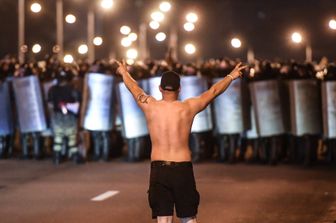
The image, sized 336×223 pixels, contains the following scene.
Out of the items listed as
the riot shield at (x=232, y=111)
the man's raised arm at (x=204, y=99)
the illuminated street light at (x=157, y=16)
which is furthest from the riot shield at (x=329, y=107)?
the man's raised arm at (x=204, y=99)

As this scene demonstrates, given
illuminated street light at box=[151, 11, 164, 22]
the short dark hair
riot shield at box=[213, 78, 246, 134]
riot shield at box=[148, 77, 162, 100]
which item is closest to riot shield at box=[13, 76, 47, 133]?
riot shield at box=[148, 77, 162, 100]

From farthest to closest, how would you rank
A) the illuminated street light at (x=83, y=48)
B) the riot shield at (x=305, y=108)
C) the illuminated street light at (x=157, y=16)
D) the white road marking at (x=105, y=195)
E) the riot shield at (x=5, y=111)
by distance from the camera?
the illuminated street light at (x=157, y=16) → the illuminated street light at (x=83, y=48) → the riot shield at (x=5, y=111) → the riot shield at (x=305, y=108) → the white road marking at (x=105, y=195)

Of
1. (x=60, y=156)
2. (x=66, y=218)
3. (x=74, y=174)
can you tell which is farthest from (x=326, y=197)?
(x=60, y=156)

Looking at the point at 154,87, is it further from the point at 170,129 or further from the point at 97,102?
the point at 170,129

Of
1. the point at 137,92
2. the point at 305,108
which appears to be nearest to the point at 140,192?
the point at 305,108

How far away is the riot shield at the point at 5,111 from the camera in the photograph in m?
18.3

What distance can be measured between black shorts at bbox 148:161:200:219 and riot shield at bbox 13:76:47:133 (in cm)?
1084

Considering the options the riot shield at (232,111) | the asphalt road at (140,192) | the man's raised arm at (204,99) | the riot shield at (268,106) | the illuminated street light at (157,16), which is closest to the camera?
the man's raised arm at (204,99)

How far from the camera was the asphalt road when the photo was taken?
11.0m

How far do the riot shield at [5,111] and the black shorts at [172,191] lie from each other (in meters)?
11.4

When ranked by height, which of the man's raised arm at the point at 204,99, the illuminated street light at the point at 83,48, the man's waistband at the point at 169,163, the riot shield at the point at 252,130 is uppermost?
the illuminated street light at the point at 83,48

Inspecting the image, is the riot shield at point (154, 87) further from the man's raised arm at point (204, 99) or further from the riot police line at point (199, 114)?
the man's raised arm at point (204, 99)

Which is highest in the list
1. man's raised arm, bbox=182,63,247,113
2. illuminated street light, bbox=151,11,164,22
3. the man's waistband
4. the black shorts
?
illuminated street light, bbox=151,11,164,22

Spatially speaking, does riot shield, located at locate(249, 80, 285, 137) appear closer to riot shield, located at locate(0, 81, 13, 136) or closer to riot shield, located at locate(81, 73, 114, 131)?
riot shield, located at locate(81, 73, 114, 131)
